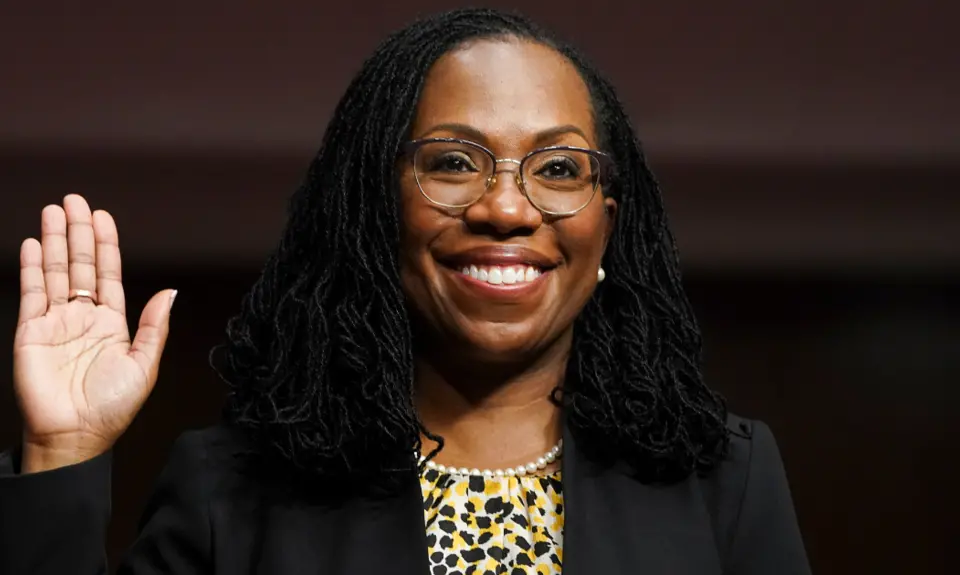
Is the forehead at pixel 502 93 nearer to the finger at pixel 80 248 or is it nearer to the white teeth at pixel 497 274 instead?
the white teeth at pixel 497 274

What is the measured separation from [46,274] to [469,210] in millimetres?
468

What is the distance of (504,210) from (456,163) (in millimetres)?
80

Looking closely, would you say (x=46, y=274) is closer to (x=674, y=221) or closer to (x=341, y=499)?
(x=341, y=499)

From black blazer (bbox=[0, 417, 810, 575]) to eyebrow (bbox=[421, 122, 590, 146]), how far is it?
14.1 inches

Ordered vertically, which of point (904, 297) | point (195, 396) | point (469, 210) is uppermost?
point (469, 210)

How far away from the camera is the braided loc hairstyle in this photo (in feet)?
5.61

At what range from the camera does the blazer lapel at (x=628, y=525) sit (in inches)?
66.1

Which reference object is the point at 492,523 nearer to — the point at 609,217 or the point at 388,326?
the point at 388,326

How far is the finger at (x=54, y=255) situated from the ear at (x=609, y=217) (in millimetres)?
622

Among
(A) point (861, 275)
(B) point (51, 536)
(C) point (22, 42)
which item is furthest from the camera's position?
(A) point (861, 275)

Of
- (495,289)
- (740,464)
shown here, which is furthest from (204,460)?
(740,464)

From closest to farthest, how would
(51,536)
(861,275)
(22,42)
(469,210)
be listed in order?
(51,536) → (469,210) → (22,42) → (861,275)

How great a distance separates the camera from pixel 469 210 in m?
1.69

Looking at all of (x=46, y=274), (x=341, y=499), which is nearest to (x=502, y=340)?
(x=341, y=499)
